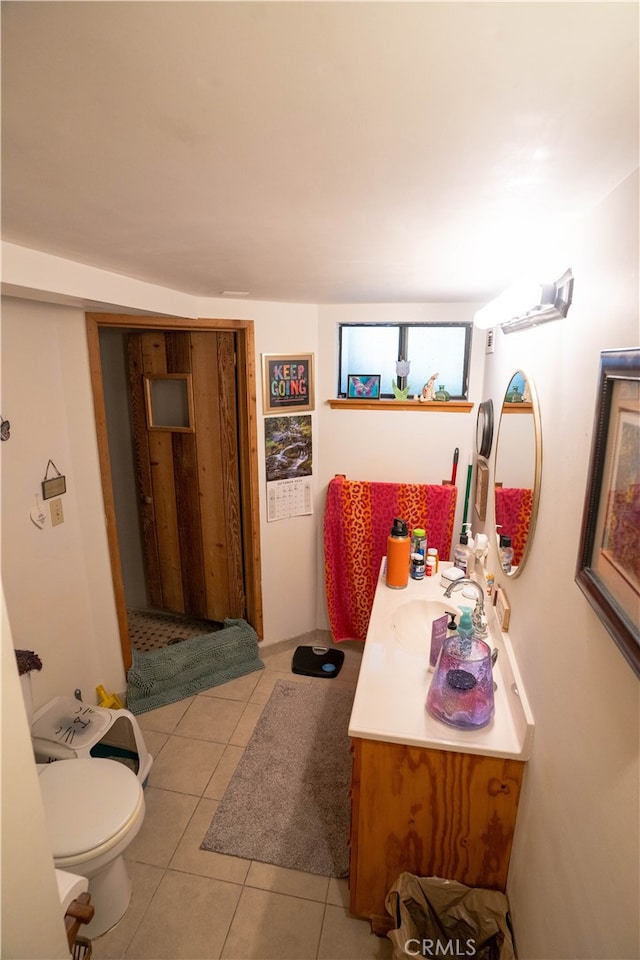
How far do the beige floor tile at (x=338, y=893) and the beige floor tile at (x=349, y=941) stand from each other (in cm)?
3

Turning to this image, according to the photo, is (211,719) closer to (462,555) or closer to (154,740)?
(154,740)

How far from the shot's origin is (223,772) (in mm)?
2129

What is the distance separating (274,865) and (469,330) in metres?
2.63

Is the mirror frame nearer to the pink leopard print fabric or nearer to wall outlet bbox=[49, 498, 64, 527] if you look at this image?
the pink leopard print fabric

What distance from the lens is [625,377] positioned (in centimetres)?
72

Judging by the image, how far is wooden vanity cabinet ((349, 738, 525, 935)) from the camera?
133cm

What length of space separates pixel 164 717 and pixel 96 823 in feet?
3.26

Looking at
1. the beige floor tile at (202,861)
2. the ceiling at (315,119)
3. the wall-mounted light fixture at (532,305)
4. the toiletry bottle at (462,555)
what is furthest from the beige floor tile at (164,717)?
the wall-mounted light fixture at (532,305)

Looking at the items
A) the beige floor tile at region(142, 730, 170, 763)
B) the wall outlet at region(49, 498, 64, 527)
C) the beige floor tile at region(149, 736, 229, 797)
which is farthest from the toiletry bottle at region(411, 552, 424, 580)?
the wall outlet at region(49, 498, 64, 527)

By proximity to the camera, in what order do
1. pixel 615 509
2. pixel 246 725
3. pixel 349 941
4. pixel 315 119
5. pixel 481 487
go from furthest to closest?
pixel 246 725
pixel 481 487
pixel 349 941
pixel 615 509
pixel 315 119


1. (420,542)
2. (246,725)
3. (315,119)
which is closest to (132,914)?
(246,725)

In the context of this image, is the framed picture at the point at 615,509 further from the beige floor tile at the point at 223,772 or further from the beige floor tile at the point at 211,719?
the beige floor tile at the point at 211,719

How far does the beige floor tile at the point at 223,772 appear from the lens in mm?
2027

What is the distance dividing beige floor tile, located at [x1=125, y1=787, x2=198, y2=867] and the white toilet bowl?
14 cm
